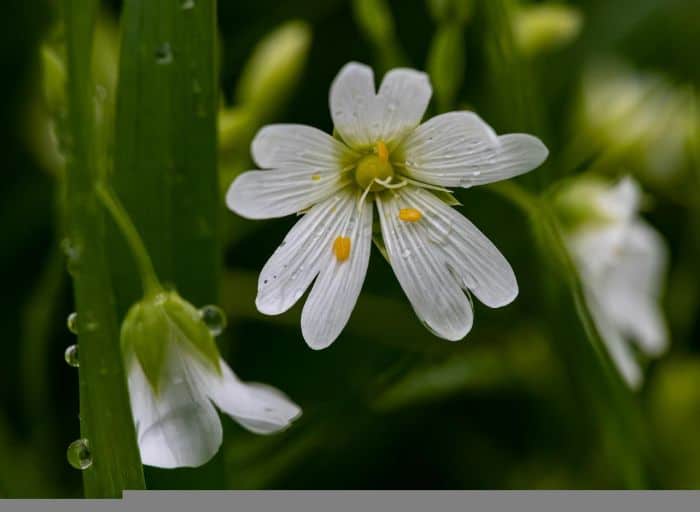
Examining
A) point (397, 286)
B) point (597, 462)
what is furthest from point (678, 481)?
point (397, 286)

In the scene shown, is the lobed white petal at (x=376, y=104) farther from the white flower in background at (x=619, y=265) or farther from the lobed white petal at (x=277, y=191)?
the white flower in background at (x=619, y=265)

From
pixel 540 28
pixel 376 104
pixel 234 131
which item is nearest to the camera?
pixel 376 104


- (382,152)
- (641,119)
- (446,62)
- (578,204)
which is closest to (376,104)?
(382,152)

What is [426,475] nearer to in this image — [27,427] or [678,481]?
[678,481]

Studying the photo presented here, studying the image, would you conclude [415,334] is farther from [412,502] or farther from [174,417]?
[174,417]

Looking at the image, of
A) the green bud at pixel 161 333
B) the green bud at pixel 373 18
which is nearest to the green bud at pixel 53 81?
the green bud at pixel 161 333
